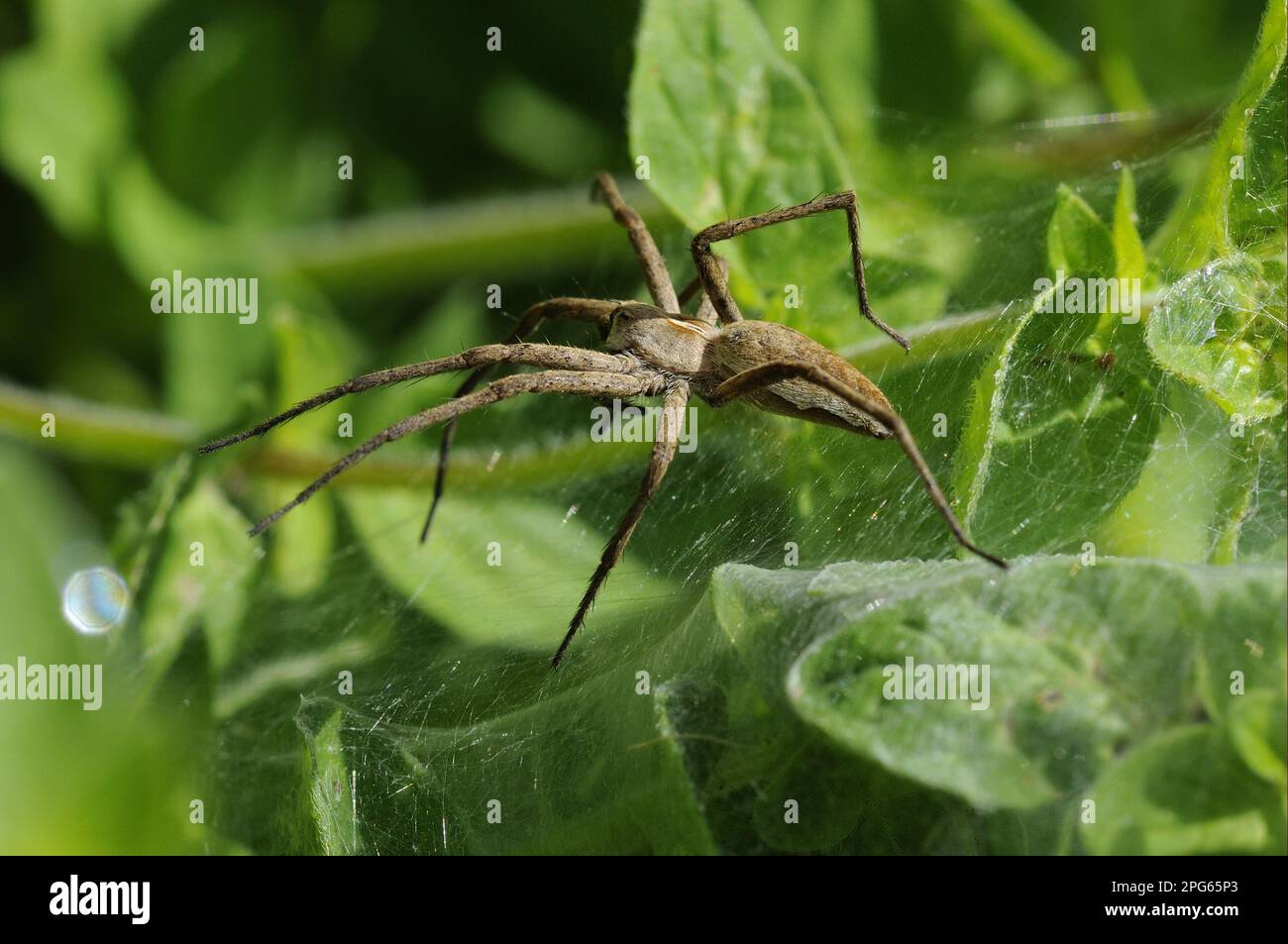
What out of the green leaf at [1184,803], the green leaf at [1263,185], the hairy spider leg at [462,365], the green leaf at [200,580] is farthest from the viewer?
the green leaf at [200,580]

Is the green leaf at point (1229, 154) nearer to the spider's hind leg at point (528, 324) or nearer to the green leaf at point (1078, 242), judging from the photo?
the green leaf at point (1078, 242)

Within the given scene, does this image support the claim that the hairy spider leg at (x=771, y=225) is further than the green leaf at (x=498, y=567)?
Yes

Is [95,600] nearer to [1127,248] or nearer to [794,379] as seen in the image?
[794,379]

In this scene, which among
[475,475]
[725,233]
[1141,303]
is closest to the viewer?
[1141,303]

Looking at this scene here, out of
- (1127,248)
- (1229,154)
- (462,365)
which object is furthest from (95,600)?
(1229,154)

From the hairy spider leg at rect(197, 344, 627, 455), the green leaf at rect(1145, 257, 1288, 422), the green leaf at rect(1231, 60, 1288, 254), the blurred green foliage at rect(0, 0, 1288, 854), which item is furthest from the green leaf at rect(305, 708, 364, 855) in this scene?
the green leaf at rect(1231, 60, 1288, 254)

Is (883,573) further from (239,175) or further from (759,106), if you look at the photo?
(239,175)

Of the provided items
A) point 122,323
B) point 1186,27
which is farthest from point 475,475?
point 1186,27

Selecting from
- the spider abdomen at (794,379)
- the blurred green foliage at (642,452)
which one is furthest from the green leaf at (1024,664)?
the spider abdomen at (794,379)
